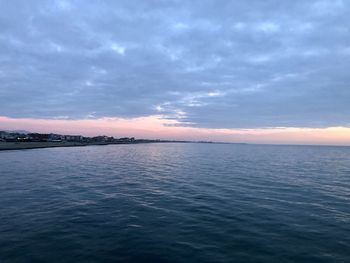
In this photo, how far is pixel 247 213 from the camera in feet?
65.0

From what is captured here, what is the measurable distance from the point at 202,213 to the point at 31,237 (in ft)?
34.7

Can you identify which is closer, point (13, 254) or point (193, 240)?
point (13, 254)

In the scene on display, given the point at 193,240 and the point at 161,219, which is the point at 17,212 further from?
the point at 193,240

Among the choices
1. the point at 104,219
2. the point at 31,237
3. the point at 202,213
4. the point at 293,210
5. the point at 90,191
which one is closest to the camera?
the point at 31,237

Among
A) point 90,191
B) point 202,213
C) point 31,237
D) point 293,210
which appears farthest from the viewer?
point 90,191

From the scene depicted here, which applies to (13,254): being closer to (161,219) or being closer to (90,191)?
(161,219)

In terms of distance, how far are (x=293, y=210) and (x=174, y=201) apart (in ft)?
30.0

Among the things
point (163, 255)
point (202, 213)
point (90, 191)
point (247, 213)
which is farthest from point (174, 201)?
point (163, 255)

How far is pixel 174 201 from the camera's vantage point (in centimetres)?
2330

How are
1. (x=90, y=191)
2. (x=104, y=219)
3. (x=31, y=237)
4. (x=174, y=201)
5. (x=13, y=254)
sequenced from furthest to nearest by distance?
1. (x=90, y=191)
2. (x=174, y=201)
3. (x=104, y=219)
4. (x=31, y=237)
5. (x=13, y=254)

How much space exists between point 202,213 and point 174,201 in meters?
4.25

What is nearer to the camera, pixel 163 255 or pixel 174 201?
pixel 163 255

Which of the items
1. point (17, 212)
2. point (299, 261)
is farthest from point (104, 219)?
point (299, 261)

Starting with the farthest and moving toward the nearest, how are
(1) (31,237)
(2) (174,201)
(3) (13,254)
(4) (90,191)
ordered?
(4) (90,191) → (2) (174,201) → (1) (31,237) → (3) (13,254)
